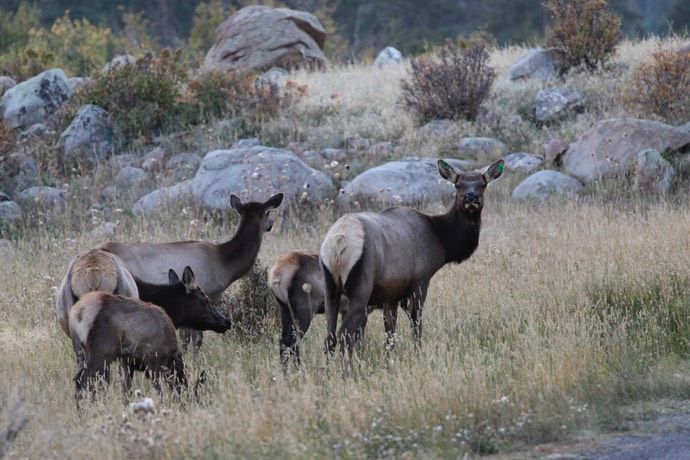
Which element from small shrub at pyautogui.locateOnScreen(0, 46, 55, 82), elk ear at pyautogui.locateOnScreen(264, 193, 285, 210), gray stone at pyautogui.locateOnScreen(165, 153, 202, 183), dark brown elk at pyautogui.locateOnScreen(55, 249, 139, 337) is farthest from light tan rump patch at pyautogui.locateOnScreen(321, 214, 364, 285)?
small shrub at pyautogui.locateOnScreen(0, 46, 55, 82)

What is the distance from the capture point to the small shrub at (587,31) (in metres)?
25.0

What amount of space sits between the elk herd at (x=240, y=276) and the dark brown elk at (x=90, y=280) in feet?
0.04

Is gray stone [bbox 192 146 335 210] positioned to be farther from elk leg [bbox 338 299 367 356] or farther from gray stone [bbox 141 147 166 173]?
elk leg [bbox 338 299 367 356]

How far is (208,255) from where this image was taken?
39.4 ft

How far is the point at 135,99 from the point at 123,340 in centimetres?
1580

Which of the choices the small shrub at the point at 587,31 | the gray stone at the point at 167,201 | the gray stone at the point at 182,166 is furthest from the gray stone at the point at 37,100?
the small shrub at the point at 587,31

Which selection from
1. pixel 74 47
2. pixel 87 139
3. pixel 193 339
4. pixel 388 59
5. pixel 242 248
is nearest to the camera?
pixel 193 339

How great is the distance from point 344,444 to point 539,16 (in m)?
50.0

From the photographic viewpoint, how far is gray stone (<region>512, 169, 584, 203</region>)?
18609 mm

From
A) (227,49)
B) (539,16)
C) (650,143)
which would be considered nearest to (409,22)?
(539,16)

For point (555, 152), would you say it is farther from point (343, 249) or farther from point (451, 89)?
point (343, 249)

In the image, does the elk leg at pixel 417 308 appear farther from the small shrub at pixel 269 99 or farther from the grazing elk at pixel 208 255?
the small shrub at pixel 269 99

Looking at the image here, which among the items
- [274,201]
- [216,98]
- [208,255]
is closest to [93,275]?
[208,255]

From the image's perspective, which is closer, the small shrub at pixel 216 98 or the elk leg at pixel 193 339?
the elk leg at pixel 193 339
